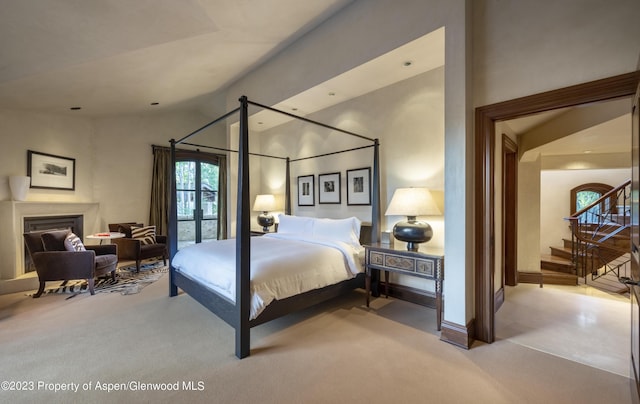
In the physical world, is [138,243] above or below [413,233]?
below

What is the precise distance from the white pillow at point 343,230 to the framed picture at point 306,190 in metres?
1.17

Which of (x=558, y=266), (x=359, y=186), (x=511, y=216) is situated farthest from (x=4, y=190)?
(x=558, y=266)

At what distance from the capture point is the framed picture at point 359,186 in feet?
14.1

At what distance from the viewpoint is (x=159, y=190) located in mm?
6480

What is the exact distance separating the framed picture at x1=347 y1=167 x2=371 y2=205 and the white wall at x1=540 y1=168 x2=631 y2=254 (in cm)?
639

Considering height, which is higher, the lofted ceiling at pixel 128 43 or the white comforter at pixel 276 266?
the lofted ceiling at pixel 128 43

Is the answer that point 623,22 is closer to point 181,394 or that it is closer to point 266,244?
point 266,244

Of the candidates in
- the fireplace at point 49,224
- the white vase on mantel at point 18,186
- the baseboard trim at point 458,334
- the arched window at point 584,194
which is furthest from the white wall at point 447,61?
the arched window at point 584,194

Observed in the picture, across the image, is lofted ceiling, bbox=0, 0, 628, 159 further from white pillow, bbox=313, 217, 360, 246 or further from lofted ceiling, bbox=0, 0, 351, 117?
white pillow, bbox=313, 217, 360, 246

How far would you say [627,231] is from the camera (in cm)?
530

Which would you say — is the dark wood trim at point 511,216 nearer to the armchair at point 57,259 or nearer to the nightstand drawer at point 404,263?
the nightstand drawer at point 404,263

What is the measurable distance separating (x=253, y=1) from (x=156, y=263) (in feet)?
17.3

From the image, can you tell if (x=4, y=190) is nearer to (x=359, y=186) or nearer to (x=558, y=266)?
(x=359, y=186)

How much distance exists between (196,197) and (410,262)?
5754 millimetres
